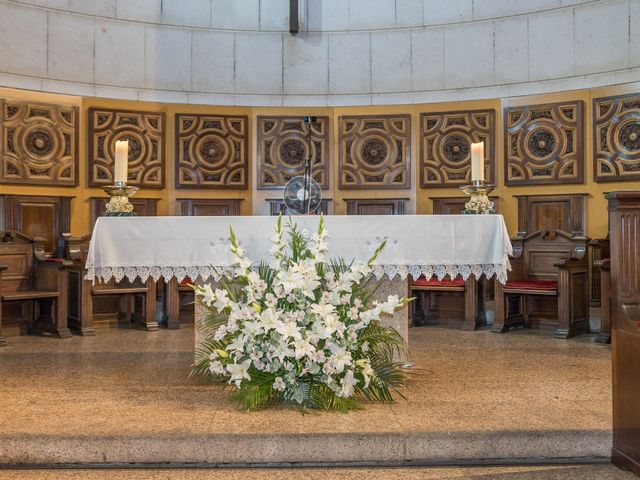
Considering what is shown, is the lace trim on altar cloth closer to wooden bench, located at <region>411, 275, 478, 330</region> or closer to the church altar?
the church altar

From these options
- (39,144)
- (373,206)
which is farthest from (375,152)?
(39,144)

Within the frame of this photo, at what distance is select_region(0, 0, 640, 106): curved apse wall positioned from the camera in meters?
6.70

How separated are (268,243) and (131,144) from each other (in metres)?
3.64

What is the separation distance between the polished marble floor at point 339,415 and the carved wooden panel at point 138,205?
6.30 ft

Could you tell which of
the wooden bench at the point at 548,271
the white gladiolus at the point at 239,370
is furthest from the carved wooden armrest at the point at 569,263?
the white gladiolus at the point at 239,370

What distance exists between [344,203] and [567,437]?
15.3ft

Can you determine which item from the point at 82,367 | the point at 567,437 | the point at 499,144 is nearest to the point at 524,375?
the point at 567,437

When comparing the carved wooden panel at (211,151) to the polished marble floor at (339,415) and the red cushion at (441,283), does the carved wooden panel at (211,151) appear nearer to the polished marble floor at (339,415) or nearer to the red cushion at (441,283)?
the red cushion at (441,283)

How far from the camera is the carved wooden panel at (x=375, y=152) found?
7402 millimetres

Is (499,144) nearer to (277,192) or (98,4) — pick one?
(277,192)

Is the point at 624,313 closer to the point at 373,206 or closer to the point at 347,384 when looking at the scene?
the point at 347,384

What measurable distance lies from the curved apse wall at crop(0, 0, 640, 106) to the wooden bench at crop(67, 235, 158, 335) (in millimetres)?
1688

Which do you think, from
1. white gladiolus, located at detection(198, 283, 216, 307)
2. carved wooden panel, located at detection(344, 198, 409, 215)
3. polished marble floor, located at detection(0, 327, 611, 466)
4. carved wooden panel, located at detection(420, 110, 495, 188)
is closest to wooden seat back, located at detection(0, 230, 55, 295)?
polished marble floor, located at detection(0, 327, 611, 466)

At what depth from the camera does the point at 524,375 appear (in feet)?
14.2
